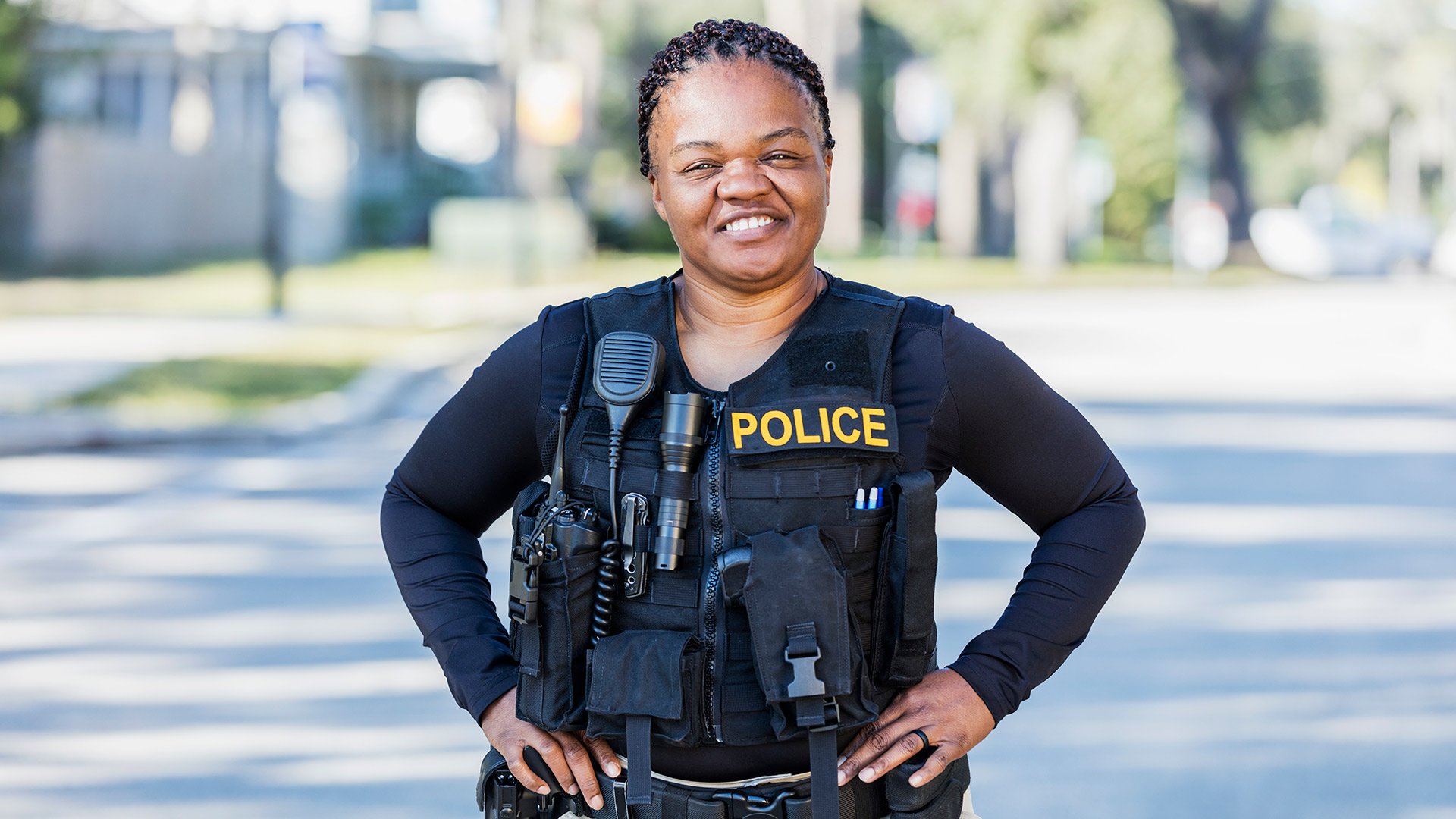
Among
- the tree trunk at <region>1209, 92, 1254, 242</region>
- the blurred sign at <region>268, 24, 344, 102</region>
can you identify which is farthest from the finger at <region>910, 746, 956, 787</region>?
the tree trunk at <region>1209, 92, 1254, 242</region>

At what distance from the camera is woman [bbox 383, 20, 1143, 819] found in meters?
2.19

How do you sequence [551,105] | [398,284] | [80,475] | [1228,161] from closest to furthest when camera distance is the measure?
[80,475] < [551,105] < [398,284] < [1228,161]

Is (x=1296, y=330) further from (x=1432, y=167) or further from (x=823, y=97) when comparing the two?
(x=1432, y=167)

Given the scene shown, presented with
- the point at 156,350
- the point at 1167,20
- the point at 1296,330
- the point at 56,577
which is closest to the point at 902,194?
the point at 1167,20

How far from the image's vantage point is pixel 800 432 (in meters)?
2.19

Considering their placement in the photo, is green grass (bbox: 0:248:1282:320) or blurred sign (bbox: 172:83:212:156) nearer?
green grass (bbox: 0:248:1282:320)

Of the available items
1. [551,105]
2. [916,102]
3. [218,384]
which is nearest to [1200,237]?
[916,102]

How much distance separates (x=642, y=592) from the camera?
7.25ft

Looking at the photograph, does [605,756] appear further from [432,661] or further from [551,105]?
[551,105]

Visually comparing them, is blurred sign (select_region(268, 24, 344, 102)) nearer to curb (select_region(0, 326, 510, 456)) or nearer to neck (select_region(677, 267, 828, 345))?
curb (select_region(0, 326, 510, 456))

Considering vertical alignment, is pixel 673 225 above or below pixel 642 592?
above

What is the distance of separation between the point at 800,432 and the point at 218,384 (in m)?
11.8

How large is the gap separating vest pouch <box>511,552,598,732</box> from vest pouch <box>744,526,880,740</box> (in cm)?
23

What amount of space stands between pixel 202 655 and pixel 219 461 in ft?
15.4
